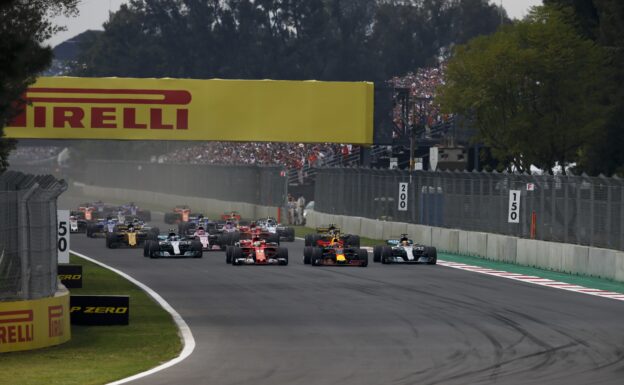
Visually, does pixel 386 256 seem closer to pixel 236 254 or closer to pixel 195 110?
pixel 236 254

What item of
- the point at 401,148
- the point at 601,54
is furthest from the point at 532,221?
the point at 401,148

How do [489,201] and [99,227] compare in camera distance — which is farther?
[99,227]

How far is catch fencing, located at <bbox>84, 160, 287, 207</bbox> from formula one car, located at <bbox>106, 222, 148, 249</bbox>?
23.1 m

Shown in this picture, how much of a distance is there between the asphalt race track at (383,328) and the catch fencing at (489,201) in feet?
10.1

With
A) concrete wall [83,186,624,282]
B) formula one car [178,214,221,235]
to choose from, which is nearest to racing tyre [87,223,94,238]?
formula one car [178,214,221,235]

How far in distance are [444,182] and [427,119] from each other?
33.6 m

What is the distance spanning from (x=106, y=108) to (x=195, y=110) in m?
3.01

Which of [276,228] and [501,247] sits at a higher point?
[276,228]

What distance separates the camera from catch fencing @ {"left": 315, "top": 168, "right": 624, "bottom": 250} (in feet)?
114

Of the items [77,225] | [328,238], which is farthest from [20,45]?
[77,225]

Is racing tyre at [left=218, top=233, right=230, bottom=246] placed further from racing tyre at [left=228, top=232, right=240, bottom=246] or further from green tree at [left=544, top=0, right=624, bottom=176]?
green tree at [left=544, top=0, right=624, bottom=176]

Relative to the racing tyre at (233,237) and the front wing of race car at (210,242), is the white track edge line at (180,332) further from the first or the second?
the front wing of race car at (210,242)

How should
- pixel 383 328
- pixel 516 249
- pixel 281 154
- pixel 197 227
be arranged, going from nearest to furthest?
pixel 383 328 → pixel 516 249 → pixel 197 227 → pixel 281 154

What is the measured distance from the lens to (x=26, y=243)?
63.9ft
